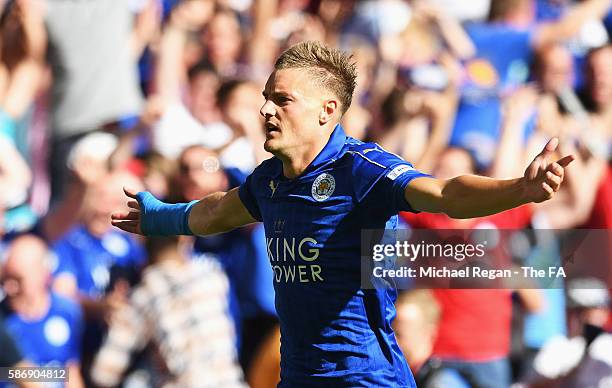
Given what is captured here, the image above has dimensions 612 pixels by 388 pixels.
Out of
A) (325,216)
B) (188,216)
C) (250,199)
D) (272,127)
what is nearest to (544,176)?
(325,216)

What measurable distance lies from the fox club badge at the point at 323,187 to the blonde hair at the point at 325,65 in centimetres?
38

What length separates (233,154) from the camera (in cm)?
795

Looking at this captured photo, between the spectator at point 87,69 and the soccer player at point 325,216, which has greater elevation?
the spectator at point 87,69

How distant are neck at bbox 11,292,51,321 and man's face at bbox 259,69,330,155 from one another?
13.0ft

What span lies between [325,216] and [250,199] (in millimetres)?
599

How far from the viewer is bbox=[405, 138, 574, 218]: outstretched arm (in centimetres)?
356

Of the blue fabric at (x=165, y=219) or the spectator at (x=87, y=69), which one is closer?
the blue fabric at (x=165, y=219)

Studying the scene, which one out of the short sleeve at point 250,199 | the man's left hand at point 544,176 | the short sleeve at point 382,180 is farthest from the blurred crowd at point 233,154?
the man's left hand at point 544,176

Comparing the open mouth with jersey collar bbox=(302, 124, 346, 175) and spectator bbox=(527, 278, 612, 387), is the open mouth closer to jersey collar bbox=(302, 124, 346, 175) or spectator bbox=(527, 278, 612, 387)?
jersey collar bbox=(302, 124, 346, 175)

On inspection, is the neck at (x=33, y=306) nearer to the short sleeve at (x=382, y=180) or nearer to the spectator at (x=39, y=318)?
the spectator at (x=39, y=318)

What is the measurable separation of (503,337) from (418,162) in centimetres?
141

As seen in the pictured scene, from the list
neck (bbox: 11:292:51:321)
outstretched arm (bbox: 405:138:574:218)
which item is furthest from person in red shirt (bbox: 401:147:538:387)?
outstretched arm (bbox: 405:138:574:218)

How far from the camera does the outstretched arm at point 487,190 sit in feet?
11.7

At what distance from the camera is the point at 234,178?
7.77 m
